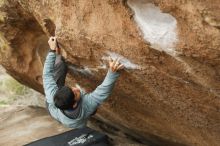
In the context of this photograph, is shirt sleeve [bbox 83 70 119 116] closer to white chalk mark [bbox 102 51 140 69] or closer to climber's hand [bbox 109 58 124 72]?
climber's hand [bbox 109 58 124 72]

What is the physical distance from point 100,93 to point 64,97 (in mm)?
387

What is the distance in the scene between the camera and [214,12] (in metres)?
3.28

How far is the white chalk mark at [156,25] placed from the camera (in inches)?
148

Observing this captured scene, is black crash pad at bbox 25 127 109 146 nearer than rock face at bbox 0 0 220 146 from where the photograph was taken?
No

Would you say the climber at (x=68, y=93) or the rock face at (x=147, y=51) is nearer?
the rock face at (x=147, y=51)

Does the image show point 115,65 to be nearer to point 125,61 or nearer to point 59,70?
point 125,61

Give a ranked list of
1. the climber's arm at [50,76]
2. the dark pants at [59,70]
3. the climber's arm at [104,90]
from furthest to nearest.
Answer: the dark pants at [59,70], the climber's arm at [50,76], the climber's arm at [104,90]

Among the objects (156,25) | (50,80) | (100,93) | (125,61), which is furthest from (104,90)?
(156,25)

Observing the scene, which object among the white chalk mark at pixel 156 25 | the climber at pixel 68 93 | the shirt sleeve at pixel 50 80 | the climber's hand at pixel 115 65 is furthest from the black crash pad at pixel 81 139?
the white chalk mark at pixel 156 25

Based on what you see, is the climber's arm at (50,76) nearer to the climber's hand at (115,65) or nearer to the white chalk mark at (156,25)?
the climber's hand at (115,65)

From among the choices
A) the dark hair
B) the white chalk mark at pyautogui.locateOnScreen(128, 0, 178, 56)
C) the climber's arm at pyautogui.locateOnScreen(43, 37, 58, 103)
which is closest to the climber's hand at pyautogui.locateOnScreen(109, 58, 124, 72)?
the dark hair

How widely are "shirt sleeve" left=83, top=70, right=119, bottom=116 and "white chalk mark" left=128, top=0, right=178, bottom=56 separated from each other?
704 millimetres

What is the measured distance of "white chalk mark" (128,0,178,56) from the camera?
3.76 m

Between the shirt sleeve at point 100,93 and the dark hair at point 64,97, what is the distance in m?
0.27
